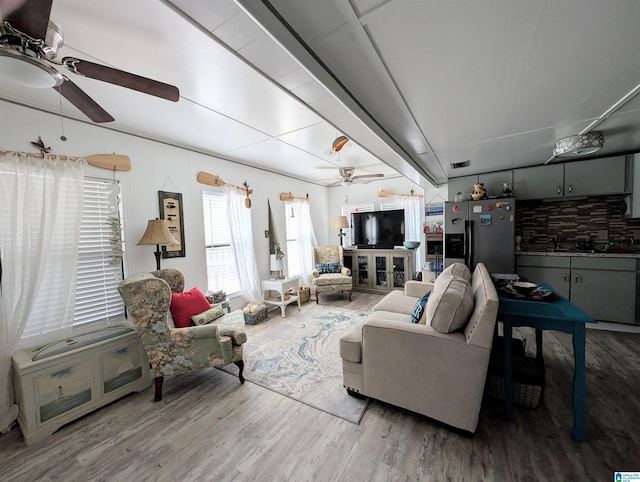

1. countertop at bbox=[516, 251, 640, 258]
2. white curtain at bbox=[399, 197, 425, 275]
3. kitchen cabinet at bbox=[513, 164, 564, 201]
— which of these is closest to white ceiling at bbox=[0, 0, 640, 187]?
kitchen cabinet at bbox=[513, 164, 564, 201]

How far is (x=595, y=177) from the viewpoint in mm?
3234

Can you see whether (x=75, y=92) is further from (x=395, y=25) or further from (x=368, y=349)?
(x=368, y=349)

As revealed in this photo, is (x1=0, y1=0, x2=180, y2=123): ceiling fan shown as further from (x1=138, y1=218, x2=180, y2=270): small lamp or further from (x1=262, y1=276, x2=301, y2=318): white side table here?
(x1=262, y1=276, x2=301, y2=318): white side table

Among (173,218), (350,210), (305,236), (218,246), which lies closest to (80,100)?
(173,218)

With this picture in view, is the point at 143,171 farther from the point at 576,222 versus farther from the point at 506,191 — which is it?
the point at 576,222

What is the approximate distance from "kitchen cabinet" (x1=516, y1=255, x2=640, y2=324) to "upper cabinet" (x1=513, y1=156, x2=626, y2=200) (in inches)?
35.4

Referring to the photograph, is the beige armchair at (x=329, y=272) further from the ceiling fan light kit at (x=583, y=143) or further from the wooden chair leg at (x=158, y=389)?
the ceiling fan light kit at (x=583, y=143)

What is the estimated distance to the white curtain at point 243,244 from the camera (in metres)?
3.57

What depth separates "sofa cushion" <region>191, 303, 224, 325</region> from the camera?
2.43 meters

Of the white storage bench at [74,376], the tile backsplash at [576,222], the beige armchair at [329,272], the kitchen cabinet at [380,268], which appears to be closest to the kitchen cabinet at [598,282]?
the tile backsplash at [576,222]

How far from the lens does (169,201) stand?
2867 millimetres

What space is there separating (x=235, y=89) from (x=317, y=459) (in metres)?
2.51

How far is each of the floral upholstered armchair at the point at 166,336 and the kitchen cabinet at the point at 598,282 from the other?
13.5 feet

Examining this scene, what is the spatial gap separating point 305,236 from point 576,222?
4.33m
